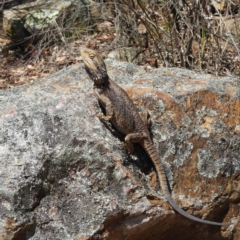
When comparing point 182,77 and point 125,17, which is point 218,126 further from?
point 125,17

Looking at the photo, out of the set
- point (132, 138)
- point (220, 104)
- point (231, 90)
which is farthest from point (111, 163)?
point (231, 90)

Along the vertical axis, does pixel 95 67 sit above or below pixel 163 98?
above

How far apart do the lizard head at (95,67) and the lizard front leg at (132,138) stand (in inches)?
18.9

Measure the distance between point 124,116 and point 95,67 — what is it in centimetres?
47

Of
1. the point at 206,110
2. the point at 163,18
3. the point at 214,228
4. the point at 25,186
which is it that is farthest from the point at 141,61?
the point at 25,186

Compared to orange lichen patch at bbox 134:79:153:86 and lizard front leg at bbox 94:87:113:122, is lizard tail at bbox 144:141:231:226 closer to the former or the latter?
lizard front leg at bbox 94:87:113:122

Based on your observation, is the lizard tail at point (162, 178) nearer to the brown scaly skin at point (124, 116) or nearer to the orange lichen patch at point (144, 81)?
the brown scaly skin at point (124, 116)

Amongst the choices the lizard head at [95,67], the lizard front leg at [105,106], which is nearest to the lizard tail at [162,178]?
the lizard front leg at [105,106]

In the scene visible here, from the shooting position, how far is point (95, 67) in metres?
3.79

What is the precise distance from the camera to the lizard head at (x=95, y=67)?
3729 millimetres

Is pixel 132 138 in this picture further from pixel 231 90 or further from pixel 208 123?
pixel 231 90

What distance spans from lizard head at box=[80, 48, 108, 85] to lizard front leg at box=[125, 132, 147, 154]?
48 centimetres

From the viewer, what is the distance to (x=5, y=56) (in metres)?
7.78

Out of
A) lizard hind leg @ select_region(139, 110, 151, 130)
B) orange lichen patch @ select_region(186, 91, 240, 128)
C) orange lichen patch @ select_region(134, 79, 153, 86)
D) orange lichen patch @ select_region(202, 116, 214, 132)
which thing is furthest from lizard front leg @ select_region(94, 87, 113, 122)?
orange lichen patch @ select_region(202, 116, 214, 132)
